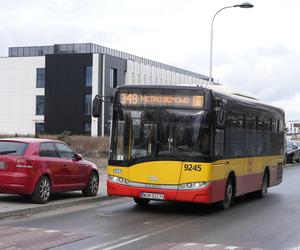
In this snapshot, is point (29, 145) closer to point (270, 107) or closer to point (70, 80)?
point (270, 107)

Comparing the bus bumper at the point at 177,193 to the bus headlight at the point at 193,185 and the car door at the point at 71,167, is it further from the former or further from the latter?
the car door at the point at 71,167

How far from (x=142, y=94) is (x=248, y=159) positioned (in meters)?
4.03

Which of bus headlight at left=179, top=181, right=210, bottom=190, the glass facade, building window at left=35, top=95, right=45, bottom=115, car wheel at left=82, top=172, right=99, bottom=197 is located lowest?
car wheel at left=82, top=172, right=99, bottom=197

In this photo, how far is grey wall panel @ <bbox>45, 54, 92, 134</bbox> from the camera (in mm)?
76938

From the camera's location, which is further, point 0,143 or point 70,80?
point 70,80

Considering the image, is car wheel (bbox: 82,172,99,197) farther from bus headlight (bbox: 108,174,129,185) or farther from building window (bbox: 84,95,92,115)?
building window (bbox: 84,95,92,115)

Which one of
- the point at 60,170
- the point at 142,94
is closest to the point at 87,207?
the point at 60,170

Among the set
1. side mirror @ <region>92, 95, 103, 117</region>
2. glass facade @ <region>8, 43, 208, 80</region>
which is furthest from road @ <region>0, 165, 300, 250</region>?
glass facade @ <region>8, 43, 208, 80</region>

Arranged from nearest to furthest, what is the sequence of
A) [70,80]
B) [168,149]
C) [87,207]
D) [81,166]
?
[168,149] < [87,207] < [81,166] < [70,80]

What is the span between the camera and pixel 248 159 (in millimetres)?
16188

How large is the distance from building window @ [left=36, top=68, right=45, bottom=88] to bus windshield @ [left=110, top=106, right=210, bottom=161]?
6722 centimetres

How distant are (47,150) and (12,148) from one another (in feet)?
3.05

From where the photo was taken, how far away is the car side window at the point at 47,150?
1435 cm

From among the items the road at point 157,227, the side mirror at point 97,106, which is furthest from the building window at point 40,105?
the side mirror at point 97,106
